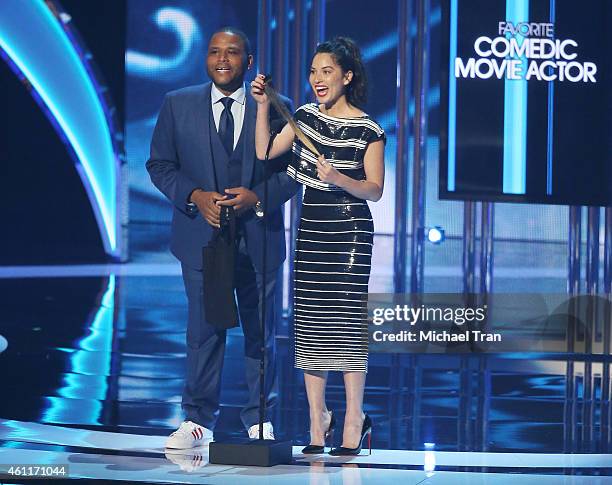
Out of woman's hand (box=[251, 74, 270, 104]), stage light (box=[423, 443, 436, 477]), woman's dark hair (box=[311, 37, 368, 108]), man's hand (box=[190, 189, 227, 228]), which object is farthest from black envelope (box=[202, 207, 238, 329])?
stage light (box=[423, 443, 436, 477])

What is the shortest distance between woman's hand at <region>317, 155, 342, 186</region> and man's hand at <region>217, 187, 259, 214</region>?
450 millimetres

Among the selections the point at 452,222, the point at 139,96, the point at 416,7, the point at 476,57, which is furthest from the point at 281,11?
the point at 139,96

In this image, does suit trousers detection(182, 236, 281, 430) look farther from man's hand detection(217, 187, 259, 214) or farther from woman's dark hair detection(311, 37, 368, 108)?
woman's dark hair detection(311, 37, 368, 108)

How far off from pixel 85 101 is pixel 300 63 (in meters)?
5.45

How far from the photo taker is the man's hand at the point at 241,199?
4516 millimetres

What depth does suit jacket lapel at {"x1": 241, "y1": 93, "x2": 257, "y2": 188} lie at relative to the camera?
4.67m

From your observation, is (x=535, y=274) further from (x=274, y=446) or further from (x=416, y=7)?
(x=274, y=446)

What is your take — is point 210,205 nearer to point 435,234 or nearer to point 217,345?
point 217,345

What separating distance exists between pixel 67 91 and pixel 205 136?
826 cm

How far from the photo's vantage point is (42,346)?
762 cm

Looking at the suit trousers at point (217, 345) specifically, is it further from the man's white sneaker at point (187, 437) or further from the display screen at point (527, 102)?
the display screen at point (527, 102)

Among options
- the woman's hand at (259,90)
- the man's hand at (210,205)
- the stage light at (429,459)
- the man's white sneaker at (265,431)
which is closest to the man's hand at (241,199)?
the man's hand at (210,205)

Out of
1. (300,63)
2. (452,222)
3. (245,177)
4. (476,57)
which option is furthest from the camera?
(452,222)

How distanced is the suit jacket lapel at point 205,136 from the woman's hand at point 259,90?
14.5 inches
